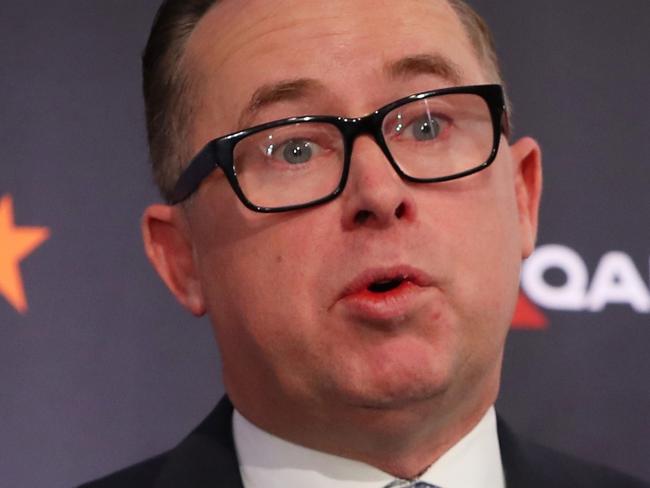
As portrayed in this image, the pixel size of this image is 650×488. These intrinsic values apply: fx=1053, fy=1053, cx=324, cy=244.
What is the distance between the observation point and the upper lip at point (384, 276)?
1.01 m

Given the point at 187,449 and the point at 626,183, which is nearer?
the point at 187,449

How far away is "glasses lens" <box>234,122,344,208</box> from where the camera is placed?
1069 millimetres

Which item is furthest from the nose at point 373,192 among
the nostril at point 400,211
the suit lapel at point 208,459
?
the suit lapel at point 208,459

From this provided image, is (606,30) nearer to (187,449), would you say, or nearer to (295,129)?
(295,129)

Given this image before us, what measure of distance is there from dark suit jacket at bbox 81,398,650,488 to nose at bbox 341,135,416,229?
0.36 metres

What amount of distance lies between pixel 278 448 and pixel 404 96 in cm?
41

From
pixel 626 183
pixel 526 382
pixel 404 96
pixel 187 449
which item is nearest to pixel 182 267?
pixel 187 449

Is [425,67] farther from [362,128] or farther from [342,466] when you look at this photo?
[342,466]

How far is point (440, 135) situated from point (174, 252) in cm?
37

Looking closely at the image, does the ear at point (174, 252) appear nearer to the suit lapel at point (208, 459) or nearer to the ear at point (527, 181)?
the suit lapel at point (208, 459)

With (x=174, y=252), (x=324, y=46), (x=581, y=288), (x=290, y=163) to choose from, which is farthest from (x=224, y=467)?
(x=581, y=288)

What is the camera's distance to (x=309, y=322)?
105 centimetres

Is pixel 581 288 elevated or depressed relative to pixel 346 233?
depressed

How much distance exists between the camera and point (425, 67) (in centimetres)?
112
